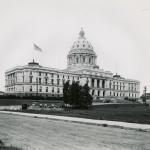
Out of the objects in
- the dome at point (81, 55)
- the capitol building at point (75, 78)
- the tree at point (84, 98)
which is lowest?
the tree at point (84, 98)

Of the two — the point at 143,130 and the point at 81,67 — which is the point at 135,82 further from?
the point at 143,130

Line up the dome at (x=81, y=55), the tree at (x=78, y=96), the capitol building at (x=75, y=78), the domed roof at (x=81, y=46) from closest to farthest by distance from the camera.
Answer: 1. the tree at (x=78, y=96)
2. the capitol building at (x=75, y=78)
3. the dome at (x=81, y=55)
4. the domed roof at (x=81, y=46)

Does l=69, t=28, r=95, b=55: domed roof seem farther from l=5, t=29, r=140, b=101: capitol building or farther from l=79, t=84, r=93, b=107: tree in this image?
l=79, t=84, r=93, b=107: tree

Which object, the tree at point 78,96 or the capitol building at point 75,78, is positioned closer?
the tree at point 78,96

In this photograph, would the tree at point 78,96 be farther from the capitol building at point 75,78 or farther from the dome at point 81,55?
the dome at point 81,55

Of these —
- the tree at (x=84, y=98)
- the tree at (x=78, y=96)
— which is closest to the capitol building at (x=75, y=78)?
the tree at (x=78, y=96)

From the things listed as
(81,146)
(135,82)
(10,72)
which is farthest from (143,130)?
(135,82)

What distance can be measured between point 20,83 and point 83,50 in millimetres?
38425

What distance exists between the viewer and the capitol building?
111562 mm

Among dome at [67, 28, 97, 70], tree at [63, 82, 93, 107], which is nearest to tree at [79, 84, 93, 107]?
tree at [63, 82, 93, 107]

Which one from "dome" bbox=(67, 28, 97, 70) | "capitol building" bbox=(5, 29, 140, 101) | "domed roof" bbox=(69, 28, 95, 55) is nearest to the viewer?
"capitol building" bbox=(5, 29, 140, 101)

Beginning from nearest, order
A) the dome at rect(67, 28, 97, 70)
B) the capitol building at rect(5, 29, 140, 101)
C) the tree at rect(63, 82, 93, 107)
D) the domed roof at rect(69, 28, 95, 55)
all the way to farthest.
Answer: the tree at rect(63, 82, 93, 107)
the capitol building at rect(5, 29, 140, 101)
the dome at rect(67, 28, 97, 70)
the domed roof at rect(69, 28, 95, 55)

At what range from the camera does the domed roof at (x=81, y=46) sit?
139 m

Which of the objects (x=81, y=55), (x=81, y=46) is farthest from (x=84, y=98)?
(x=81, y=46)
